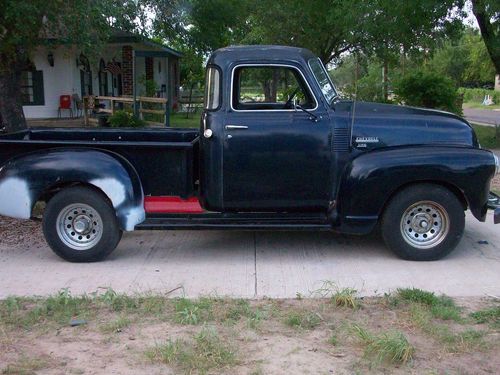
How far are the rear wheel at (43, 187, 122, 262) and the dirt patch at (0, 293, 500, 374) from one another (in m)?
1.04

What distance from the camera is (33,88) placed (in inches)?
788

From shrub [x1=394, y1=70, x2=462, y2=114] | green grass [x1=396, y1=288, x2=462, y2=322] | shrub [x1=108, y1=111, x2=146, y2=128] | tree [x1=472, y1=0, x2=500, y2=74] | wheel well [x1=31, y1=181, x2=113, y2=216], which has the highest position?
tree [x1=472, y1=0, x2=500, y2=74]

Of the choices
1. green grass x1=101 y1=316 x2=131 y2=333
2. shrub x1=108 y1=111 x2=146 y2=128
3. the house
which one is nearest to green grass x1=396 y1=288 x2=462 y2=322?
green grass x1=101 y1=316 x2=131 y2=333

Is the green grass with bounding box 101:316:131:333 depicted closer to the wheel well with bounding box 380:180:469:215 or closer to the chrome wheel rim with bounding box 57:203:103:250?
the chrome wheel rim with bounding box 57:203:103:250

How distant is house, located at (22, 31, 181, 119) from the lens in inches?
784

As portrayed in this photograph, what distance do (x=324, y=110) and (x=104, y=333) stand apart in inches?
117

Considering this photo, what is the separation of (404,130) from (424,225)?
0.95 m

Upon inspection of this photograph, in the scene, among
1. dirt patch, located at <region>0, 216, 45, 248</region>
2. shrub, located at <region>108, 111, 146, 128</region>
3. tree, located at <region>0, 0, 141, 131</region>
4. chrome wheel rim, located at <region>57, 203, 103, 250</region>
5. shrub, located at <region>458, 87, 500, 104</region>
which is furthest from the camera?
shrub, located at <region>458, 87, 500, 104</region>

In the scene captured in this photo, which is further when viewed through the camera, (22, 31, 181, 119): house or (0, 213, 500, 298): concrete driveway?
(22, 31, 181, 119): house

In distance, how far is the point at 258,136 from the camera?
A: 6.08 m

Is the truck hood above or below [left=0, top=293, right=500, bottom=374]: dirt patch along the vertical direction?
above

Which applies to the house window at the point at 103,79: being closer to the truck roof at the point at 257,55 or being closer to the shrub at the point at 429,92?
the shrub at the point at 429,92

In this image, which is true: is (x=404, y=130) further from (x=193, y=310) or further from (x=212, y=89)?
(x=193, y=310)

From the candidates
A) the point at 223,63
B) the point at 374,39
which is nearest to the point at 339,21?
the point at 374,39
